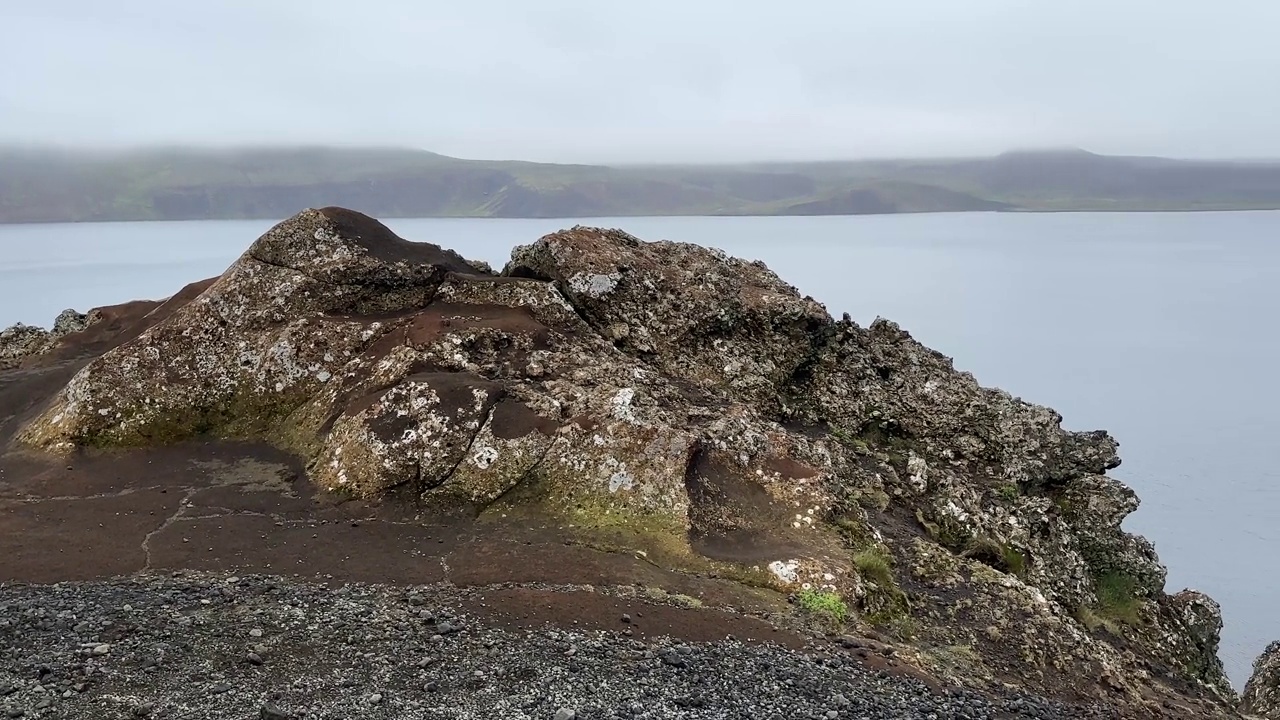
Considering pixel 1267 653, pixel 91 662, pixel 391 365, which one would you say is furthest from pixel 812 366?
pixel 91 662

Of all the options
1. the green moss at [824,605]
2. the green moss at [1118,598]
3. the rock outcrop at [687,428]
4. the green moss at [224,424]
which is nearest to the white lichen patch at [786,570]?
the rock outcrop at [687,428]

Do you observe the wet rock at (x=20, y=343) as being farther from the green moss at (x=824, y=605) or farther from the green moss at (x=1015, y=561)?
the green moss at (x=1015, y=561)

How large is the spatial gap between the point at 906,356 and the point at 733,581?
14321 millimetres

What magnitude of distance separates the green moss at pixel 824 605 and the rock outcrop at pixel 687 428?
0.68 ft

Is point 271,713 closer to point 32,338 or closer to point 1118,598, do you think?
point 1118,598

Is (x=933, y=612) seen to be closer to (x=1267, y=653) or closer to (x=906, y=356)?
(x=906, y=356)

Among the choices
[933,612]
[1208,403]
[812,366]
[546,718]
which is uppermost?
[812,366]

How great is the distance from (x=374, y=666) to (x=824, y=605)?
26.2ft

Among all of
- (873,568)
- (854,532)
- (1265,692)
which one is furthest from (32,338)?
(1265,692)

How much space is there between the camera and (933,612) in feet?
55.8

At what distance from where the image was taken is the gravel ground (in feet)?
37.2

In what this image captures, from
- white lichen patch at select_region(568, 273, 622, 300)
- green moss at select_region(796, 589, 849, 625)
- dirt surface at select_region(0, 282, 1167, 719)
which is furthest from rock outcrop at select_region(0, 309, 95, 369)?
green moss at select_region(796, 589, 849, 625)

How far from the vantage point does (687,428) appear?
19984 mm

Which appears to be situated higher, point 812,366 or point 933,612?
point 812,366
